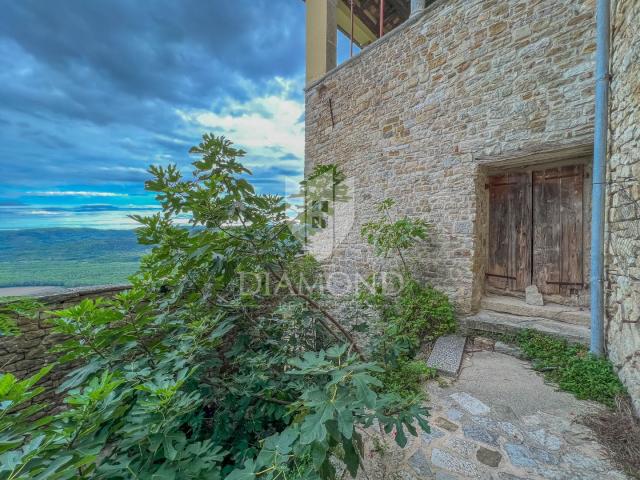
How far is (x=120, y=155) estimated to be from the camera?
25.3 ft

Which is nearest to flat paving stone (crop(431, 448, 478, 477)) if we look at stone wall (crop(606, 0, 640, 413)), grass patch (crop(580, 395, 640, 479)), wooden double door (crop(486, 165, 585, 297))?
grass patch (crop(580, 395, 640, 479))

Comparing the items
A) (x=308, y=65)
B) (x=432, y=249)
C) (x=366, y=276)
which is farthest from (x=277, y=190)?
(x=308, y=65)

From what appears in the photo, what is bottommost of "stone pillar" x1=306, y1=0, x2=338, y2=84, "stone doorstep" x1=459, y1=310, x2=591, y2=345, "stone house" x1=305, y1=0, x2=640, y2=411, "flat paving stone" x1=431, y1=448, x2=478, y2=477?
"flat paving stone" x1=431, y1=448, x2=478, y2=477

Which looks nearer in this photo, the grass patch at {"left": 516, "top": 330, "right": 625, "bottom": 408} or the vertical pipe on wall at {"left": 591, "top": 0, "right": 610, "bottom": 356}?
the grass patch at {"left": 516, "top": 330, "right": 625, "bottom": 408}

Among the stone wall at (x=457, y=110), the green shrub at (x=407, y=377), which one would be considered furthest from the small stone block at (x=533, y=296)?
the green shrub at (x=407, y=377)

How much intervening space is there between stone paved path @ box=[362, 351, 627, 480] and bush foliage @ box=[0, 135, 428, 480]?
288 mm

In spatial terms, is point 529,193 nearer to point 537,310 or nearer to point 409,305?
point 537,310

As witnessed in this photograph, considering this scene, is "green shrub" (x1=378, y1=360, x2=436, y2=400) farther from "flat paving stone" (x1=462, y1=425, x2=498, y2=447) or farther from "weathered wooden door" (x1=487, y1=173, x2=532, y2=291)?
"weathered wooden door" (x1=487, y1=173, x2=532, y2=291)

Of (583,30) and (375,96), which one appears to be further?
(375,96)

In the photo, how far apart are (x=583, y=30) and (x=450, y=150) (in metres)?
1.59

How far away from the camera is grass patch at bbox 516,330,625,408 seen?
83.0 inches

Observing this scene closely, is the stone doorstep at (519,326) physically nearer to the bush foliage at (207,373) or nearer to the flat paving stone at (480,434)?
the flat paving stone at (480,434)

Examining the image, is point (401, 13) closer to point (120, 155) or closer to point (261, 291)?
point (261, 291)

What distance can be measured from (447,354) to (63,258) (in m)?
4.45
